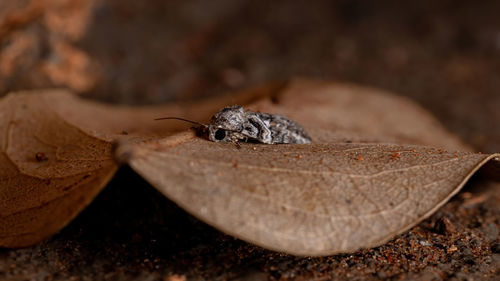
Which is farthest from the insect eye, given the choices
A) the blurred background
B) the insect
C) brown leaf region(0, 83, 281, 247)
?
the blurred background

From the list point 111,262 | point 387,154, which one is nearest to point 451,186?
point 387,154

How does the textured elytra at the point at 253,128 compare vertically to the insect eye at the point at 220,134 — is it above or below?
above

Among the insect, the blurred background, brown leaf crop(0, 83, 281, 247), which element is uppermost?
the blurred background

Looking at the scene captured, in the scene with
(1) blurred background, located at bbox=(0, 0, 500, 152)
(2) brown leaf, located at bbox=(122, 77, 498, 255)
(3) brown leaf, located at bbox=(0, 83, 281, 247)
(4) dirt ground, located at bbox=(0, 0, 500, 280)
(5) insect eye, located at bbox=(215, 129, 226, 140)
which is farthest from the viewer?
(1) blurred background, located at bbox=(0, 0, 500, 152)

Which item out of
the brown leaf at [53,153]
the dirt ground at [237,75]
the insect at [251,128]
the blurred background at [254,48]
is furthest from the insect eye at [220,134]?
the blurred background at [254,48]

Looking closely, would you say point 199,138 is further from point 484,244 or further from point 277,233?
point 484,244

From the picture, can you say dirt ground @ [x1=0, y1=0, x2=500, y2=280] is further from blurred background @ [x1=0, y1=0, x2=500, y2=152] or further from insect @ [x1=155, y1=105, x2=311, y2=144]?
insect @ [x1=155, y1=105, x2=311, y2=144]

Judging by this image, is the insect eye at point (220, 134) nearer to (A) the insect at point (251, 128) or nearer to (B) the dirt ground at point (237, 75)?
(A) the insect at point (251, 128)
